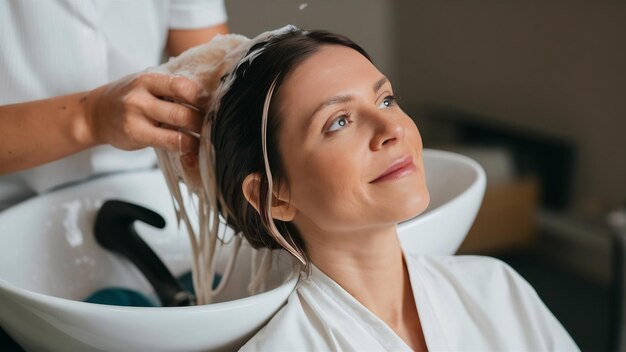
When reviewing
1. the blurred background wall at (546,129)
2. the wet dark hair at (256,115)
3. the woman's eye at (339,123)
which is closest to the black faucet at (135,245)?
the wet dark hair at (256,115)

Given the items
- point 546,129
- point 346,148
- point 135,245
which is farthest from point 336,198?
point 546,129

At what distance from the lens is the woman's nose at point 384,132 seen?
690 mm

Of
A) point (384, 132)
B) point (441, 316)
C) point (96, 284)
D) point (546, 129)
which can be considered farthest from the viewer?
point (546, 129)

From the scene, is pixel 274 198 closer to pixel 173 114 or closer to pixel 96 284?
pixel 173 114

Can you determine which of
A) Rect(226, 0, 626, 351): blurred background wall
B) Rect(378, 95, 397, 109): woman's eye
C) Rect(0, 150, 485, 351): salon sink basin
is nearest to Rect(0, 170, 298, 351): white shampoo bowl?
Rect(0, 150, 485, 351): salon sink basin

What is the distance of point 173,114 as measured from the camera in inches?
28.2

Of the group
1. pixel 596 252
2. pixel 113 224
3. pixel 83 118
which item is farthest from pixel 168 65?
pixel 596 252

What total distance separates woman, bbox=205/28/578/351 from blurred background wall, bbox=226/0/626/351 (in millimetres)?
1078

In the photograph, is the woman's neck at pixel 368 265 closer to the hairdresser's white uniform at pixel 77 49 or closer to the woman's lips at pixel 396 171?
the woman's lips at pixel 396 171

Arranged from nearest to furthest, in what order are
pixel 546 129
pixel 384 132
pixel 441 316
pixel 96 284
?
1. pixel 384 132
2. pixel 441 316
3. pixel 96 284
4. pixel 546 129

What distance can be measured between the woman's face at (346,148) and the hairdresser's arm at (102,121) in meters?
0.11

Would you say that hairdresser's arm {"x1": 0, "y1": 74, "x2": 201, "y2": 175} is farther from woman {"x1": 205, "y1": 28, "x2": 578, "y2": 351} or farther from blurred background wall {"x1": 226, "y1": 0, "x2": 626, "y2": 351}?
blurred background wall {"x1": 226, "y1": 0, "x2": 626, "y2": 351}

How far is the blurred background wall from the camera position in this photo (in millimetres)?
2053

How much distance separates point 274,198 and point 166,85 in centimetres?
16
